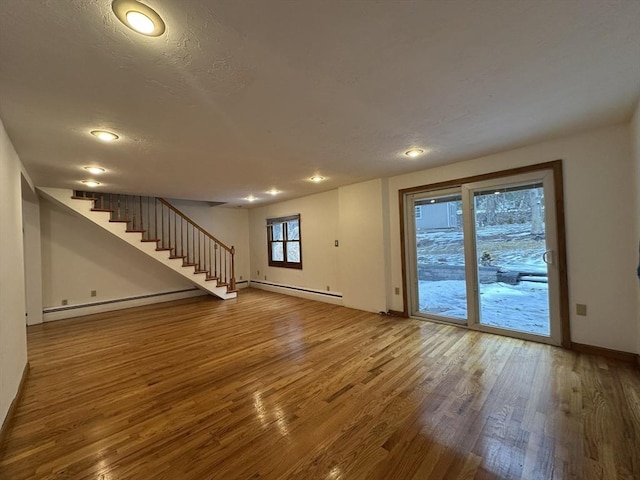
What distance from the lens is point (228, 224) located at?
7453 millimetres

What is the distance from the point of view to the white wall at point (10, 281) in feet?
6.41

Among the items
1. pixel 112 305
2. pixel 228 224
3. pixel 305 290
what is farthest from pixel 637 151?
pixel 112 305

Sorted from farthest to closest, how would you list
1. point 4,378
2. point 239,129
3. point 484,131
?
point 484,131, point 239,129, point 4,378

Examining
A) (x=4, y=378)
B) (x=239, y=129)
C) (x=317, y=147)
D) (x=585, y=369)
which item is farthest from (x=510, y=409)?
(x=4, y=378)

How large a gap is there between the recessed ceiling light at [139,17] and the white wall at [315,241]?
4.38m

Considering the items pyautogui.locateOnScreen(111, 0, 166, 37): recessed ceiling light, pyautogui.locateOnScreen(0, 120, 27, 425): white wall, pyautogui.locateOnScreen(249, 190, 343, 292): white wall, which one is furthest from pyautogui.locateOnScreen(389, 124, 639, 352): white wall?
pyautogui.locateOnScreen(0, 120, 27, 425): white wall

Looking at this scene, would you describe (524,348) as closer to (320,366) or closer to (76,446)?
(320,366)

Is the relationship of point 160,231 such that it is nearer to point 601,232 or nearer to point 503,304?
point 503,304

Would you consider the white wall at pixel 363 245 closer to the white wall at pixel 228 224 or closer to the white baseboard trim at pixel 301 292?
the white baseboard trim at pixel 301 292

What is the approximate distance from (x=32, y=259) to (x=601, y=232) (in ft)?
26.3

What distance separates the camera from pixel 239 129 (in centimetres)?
239

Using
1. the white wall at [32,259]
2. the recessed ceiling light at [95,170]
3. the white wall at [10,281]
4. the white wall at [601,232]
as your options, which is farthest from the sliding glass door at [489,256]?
the white wall at [32,259]

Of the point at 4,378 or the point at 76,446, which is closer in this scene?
the point at 76,446

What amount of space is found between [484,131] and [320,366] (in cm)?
286
